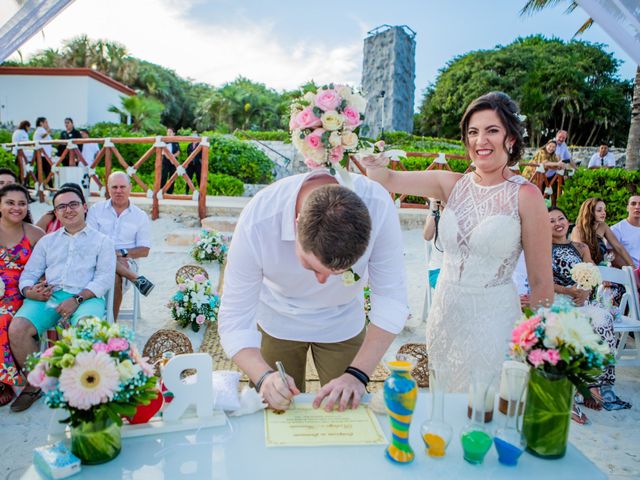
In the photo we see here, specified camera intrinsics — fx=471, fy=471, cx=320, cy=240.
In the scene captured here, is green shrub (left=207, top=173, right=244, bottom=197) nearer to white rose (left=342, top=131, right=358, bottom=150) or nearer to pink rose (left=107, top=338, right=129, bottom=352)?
white rose (left=342, top=131, right=358, bottom=150)

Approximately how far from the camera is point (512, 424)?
57.2 inches

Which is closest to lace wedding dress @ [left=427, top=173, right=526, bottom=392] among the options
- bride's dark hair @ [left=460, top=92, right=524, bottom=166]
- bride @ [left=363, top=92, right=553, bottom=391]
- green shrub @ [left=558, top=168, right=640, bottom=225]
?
bride @ [left=363, top=92, right=553, bottom=391]

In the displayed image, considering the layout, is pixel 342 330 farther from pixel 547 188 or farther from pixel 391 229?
pixel 547 188

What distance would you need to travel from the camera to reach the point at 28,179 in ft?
38.0

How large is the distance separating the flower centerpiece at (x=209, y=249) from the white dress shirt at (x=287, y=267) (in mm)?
4964

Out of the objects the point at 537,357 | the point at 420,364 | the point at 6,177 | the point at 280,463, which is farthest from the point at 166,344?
the point at 537,357

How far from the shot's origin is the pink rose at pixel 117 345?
1.36 meters

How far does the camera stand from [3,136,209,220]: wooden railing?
885cm

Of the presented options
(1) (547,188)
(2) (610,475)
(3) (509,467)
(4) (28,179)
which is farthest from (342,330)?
(4) (28,179)

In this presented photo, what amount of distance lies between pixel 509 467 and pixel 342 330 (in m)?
0.91

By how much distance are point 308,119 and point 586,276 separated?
285 cm

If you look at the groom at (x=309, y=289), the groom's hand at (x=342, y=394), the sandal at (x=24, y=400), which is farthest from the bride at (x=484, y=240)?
the sandal at (x=24, y=400)

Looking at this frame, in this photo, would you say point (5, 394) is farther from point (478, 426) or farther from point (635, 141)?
point (635, 141)

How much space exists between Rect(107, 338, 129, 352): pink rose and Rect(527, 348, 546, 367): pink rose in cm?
120
